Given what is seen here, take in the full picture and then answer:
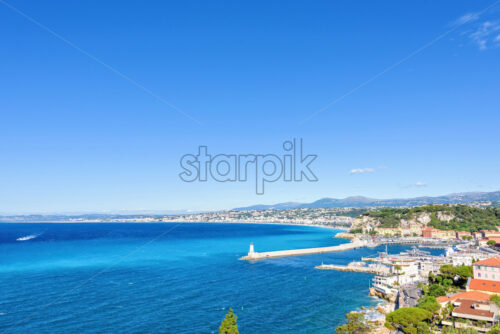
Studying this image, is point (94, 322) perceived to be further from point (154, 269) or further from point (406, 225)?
point (406, 225)

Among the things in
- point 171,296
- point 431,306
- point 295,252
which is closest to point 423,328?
point 431,306

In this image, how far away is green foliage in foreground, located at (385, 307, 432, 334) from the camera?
23.3 meters

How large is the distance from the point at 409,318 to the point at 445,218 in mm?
110851

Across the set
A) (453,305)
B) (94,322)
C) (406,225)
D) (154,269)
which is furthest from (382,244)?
(94,322)

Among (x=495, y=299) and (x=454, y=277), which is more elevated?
(x=495, y=299)

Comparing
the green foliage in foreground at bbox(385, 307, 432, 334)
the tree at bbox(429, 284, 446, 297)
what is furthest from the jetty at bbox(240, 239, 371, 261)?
the green foliage in foreground at bbox(385, 307, 432, 334)

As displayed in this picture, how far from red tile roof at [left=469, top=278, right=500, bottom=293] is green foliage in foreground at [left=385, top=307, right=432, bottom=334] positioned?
837cm

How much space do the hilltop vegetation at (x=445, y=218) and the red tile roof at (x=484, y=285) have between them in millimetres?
86683

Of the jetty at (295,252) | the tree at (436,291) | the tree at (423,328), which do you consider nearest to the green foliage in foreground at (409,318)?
the tree at (423,328)

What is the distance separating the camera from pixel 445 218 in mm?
117875

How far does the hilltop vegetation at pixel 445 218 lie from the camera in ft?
351

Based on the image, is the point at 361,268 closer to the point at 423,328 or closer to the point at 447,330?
the point at 447,330

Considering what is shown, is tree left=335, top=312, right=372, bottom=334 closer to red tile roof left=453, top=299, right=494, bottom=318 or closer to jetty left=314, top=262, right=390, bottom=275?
red tile roof left=453, top=299, right=494, bottom=318

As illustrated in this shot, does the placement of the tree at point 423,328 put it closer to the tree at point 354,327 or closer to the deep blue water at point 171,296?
the tree at point 354,327
